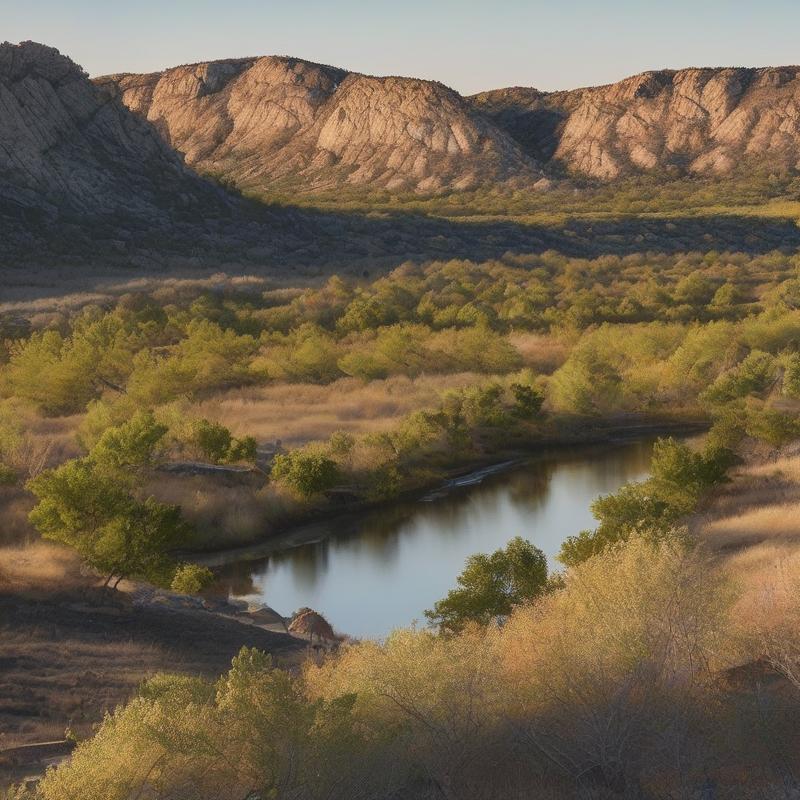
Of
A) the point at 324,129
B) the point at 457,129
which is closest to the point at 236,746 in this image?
the point at 457,129

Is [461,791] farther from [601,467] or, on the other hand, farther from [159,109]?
[159,109]

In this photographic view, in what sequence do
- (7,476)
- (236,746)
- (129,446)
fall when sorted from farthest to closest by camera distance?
(129,446), (7,476), (236,746)

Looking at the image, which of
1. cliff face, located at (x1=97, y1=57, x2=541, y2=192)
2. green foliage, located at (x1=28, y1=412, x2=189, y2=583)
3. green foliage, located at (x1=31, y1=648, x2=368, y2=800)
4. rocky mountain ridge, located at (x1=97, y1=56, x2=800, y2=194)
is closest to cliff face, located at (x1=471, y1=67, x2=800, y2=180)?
rocky mountain ridge, located at (x1=97, y1=56, x2=800, y2=194)

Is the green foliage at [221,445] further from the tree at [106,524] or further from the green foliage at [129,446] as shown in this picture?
the tree at [106,524]

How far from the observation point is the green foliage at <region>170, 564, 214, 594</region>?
93.2ft

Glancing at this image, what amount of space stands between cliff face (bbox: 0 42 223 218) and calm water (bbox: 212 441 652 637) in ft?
170

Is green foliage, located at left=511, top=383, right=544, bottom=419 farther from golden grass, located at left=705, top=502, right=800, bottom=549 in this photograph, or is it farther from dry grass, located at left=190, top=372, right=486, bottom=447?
golden grass, located at left=705, top=502, right=800, bottom=549

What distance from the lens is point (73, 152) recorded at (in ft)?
292

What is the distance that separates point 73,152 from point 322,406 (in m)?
50.2

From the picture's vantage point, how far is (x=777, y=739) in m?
15.4

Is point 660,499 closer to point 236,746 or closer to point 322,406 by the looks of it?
point 322,406

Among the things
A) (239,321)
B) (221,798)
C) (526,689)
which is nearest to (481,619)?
(526,689)

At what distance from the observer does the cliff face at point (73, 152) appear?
83.7 meters

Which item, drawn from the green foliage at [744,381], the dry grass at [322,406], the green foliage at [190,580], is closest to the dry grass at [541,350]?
the dry grass at [322,406]
